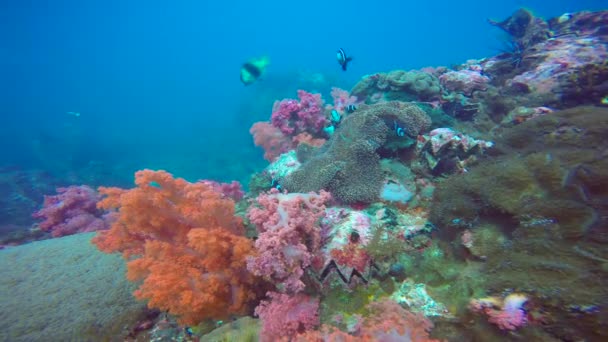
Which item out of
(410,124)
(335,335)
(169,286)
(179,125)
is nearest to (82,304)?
(169,286)

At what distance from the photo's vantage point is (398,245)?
331 centimetres

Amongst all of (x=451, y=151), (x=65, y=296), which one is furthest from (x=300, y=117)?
(x=65, y=296)

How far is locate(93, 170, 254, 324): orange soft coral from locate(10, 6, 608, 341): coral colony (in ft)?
0.05

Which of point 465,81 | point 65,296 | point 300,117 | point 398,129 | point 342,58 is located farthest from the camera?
point 465,81

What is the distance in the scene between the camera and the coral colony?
A: 2299 mm

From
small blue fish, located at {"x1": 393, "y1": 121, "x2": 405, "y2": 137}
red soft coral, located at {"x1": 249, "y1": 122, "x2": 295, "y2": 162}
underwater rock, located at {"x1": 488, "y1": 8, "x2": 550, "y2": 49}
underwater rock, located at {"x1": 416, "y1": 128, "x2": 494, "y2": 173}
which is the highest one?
underwater rock, located at {"x1": 488, "y1": 8, "x2": 550, "y2": 49}

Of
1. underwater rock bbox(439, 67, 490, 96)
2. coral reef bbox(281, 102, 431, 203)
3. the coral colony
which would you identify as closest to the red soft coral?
coral reef bbox(281, 102, 431, 203)

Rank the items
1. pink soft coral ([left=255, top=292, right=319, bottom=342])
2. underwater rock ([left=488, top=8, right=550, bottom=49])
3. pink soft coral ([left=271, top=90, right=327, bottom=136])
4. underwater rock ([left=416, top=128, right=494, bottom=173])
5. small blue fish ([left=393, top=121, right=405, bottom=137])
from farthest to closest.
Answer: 1. underwater rock ([left=488, top=8, right=550, bottom=49])
2. pink soft coral ([left=271, top=90, right=327, bottom=136])
3. small blue fish ([left=393, top=121, right=405, bottom=137])
4. underwater rock ([left=416, top=128, right=494, bottom=173])
5. pink soft coral ([left=255, top=292, right=319, bottom=342])

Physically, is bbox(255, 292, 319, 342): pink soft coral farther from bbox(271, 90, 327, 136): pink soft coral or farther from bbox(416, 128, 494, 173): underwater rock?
bbox(271, 90, 327, 136): pink soft coral

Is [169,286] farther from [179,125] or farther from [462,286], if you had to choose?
[179,125]

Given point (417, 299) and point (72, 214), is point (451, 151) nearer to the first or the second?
point (417, 299)

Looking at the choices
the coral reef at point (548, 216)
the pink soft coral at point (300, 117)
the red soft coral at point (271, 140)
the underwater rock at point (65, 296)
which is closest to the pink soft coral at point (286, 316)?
Answer: the coral reef at point (548, 216)

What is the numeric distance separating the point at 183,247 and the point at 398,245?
2550 millimetres

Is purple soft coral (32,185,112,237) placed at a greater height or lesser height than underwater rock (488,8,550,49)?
lesser
